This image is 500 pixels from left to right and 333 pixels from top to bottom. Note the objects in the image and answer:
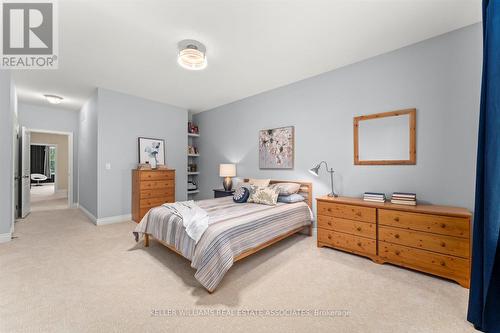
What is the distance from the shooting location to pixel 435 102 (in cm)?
251

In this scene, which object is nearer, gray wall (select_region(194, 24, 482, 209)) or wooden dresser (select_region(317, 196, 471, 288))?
wooden dresser (select_region(317, 196, 471, 288))

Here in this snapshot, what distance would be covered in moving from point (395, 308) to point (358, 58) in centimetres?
304

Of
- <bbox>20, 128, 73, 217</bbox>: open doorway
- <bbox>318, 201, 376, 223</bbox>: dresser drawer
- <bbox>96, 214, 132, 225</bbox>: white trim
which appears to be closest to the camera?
<bbox>318, 201, 376, 223</bbox>: dresser drawer

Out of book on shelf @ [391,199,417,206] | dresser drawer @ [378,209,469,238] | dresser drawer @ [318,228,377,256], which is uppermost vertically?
book on shelf @ [391,199,417,206]

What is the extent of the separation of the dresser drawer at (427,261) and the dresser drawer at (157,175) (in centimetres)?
408

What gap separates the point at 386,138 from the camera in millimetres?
2855

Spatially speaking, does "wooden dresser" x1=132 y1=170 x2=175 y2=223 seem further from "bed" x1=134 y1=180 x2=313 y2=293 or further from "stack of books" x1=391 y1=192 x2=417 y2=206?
"stack of books" x1=391 y1=192 x2=417 y2=206

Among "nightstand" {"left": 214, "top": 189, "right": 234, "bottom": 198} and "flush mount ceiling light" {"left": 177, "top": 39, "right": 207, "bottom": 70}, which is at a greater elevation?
"flush mount ceiling light" {"left": 177, "top": 39, "right": 207, "bottom": 70}

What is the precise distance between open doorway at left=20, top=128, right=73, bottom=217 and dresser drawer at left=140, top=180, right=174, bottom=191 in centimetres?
272

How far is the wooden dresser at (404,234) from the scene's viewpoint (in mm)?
2066

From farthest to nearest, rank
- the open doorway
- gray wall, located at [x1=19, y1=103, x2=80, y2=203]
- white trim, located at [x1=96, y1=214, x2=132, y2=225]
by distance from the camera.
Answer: gray wall, located at [x1=19, y1=103, x2=80, y2=203]
the open doorway
white trim, located at [x1=96, y1=214, x2=132, y2=225]

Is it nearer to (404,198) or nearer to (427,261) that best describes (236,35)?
(404,198)

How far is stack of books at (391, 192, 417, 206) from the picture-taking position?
8.19 feet

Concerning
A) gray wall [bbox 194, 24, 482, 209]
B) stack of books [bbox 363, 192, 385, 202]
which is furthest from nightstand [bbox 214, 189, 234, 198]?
stack of books [bbox 363, 192, 385, 202]
